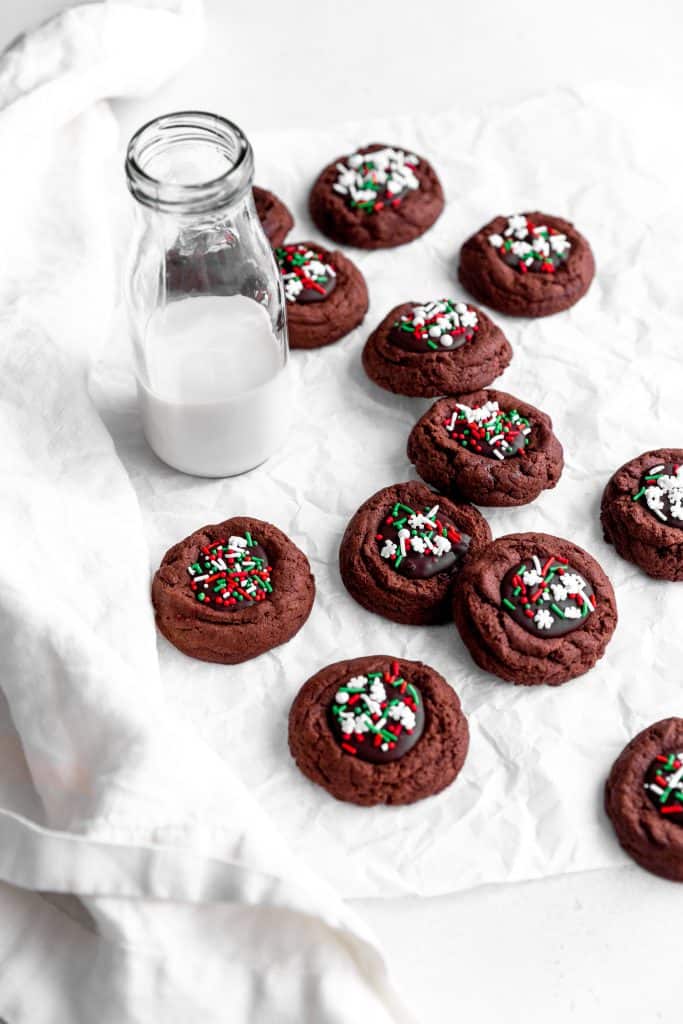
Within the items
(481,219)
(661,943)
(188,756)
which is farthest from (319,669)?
(481,219)

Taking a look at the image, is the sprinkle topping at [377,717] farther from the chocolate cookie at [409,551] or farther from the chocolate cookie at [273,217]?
the chocolate cookie at [273,217]

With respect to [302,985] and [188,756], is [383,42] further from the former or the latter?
[302,985]

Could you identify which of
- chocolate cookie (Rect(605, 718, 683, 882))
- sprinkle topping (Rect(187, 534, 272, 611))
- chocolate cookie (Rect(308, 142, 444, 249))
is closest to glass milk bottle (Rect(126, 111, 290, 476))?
sprinkle topping (Rect(187, 534, 272, 611))

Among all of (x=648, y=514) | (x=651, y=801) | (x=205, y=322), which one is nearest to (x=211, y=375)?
(x=205, y=322)

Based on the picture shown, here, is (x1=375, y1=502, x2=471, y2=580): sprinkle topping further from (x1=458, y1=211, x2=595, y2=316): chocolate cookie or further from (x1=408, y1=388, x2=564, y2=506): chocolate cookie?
(x1=458, y1=211, x2=595, y2=316): chocolate cookie

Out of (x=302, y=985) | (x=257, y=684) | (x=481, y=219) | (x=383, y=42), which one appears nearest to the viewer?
(x=302, y=985)

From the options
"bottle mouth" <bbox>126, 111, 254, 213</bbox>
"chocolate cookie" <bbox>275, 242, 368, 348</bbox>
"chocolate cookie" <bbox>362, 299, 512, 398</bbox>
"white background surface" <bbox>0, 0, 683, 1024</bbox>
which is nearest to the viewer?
"bottle mouth" <bbox>126, 111, 254, 213</bbox>

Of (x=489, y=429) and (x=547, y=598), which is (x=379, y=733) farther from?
(x=489, y=429)
